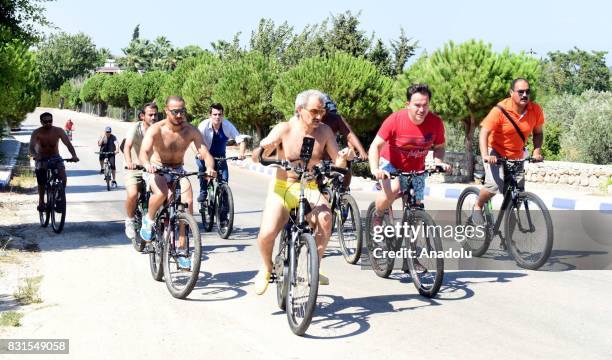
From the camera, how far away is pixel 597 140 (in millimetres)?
29656

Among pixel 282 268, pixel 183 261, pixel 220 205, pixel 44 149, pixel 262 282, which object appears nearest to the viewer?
pixel 282 268

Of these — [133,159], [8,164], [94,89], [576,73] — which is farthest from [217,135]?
[94,89]

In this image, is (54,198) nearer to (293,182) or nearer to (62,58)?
(293,182)

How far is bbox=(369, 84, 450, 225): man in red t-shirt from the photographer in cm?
802

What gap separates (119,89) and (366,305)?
88082mm

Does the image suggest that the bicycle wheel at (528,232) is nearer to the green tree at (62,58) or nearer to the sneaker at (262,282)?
the sneaker at (262,282)

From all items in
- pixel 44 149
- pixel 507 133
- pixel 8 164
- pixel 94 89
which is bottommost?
pixel 8 164

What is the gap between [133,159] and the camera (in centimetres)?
1138

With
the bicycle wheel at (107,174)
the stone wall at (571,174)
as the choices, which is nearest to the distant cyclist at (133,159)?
the bicycle wheel at (107,174)

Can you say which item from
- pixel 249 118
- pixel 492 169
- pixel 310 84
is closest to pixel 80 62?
pixel 249 118

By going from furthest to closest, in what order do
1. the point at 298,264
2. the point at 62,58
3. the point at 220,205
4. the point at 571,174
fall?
the point at 62,58, the point at 571,174, the point at 220,205, the point at 298,264

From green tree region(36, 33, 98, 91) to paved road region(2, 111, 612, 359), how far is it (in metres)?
135

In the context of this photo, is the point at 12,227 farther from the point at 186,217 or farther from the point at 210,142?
the point at 186,217

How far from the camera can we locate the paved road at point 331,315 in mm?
5953
